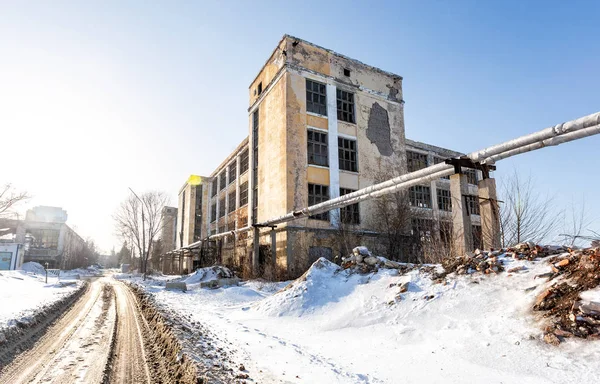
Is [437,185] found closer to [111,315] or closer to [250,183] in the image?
[250,183]

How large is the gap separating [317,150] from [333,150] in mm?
1056

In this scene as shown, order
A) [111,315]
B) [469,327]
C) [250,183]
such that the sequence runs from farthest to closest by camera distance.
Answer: [250,183], [111,315], [469,327]

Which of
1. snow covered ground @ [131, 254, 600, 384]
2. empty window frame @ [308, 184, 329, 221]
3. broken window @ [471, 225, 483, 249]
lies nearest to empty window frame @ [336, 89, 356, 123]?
empty window frame @ [308, 184, 329, 221]

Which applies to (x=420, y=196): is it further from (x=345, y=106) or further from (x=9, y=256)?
(x=9, y=256)

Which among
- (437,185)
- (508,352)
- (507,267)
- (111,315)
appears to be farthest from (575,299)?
(437,185)

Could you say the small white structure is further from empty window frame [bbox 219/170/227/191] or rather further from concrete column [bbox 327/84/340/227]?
concrete column [bbox 327/84/340/227]

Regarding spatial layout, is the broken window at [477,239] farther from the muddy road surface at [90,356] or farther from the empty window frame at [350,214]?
the muddy road surface at [90,356]

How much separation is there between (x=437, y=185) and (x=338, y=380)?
29.1 metres

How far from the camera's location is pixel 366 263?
914 centimetres

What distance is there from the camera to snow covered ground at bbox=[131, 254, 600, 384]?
3885mm

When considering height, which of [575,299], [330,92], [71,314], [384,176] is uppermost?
[330,92]

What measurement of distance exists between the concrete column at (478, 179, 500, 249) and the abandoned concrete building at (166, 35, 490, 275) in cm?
1024

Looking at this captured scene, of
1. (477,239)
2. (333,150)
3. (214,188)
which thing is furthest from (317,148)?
(214,188)

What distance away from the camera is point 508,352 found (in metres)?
4.14
